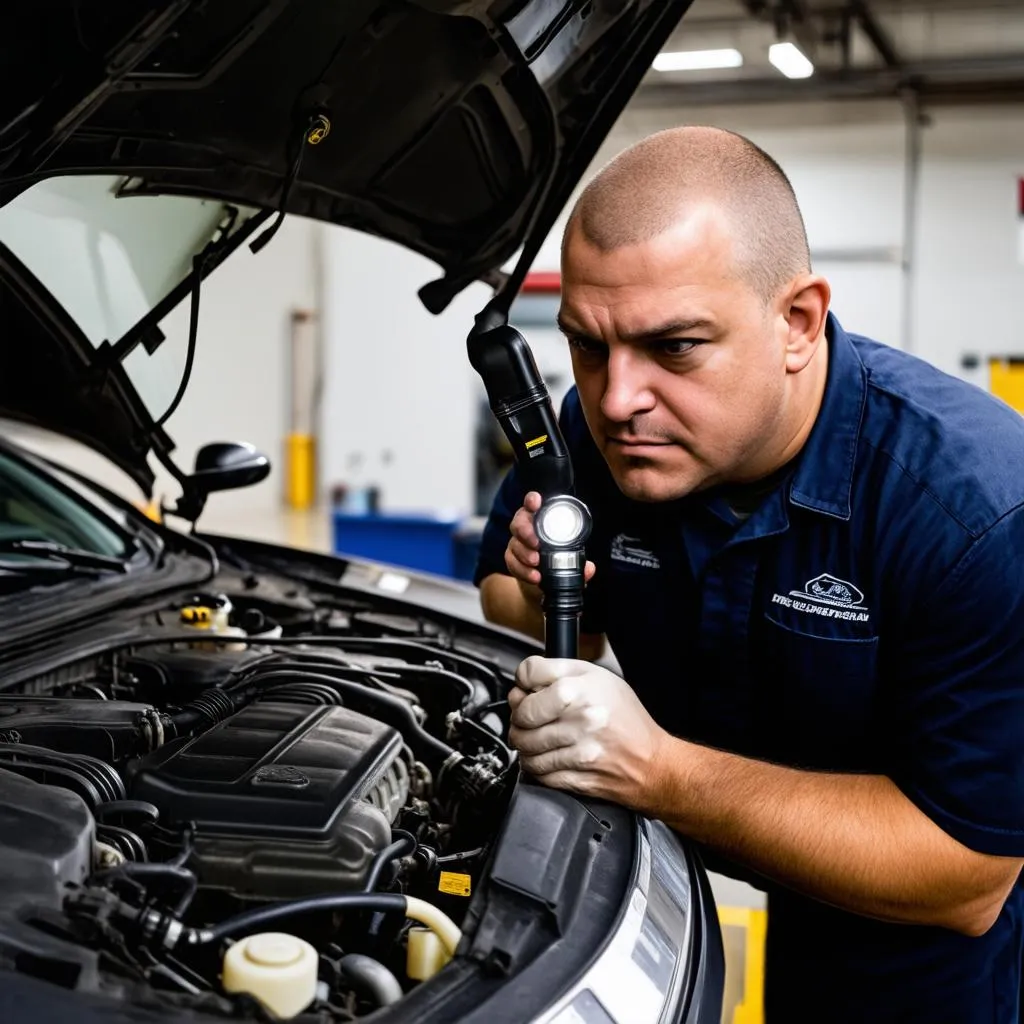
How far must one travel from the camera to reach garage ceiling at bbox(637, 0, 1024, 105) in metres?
8.25

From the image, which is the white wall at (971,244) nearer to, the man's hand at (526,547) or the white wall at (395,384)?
the white wall at (395,384)

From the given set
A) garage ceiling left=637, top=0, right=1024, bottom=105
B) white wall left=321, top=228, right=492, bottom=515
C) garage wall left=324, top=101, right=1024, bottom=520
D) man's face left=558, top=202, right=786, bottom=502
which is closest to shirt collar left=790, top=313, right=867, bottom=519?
man's face left=558, top=202, right=786, bottom=502

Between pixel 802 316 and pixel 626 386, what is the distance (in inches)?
10.4

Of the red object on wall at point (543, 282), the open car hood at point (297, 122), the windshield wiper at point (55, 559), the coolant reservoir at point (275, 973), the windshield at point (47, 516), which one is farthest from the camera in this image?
the red object on wall at point (543, 282)

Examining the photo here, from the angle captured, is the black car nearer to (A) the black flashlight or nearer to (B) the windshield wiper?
(B) the windshield wiper

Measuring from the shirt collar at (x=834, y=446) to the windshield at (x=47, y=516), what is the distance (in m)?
1.44

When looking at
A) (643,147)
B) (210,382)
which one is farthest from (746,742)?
(210,382)

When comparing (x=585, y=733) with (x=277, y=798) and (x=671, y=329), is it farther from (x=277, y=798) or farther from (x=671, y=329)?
(x=671, y=329)

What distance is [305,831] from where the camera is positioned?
124 centimetres

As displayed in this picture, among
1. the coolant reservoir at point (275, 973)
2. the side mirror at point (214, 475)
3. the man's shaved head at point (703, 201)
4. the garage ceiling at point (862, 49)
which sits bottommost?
the coolant reservoir at point (275, 973)

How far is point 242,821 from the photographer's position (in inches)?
50.1

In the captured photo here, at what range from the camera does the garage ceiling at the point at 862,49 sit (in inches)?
325

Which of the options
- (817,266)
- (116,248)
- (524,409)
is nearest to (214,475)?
(116,248)

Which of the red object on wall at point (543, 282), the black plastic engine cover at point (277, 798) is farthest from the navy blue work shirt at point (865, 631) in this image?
the red object on wall at point (543, 282)
